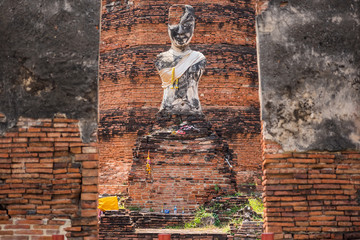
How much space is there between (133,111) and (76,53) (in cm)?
1057

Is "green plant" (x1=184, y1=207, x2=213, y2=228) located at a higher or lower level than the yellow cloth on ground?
lower

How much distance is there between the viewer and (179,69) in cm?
1284

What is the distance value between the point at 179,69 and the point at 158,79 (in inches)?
155


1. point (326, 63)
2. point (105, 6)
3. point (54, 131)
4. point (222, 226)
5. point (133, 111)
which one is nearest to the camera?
point (54, 131)

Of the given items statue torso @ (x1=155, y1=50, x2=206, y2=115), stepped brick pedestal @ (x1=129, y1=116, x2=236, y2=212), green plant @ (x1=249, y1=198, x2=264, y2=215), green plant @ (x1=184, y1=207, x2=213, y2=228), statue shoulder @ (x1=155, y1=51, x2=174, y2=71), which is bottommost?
green plant @ (x1=184, y1=207, x2=213, y2=228)

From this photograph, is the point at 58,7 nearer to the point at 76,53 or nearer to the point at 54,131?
the point at 76,53

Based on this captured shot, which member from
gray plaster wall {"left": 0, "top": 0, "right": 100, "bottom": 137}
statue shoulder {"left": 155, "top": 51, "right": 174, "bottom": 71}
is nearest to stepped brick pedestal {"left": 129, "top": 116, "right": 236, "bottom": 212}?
statue shoulder {"left": 155, "top": 51, "right": 174, "bottom": 71}

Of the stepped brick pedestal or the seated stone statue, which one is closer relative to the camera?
the stepped brick pedestal

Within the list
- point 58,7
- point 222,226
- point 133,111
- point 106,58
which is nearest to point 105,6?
point 106,58

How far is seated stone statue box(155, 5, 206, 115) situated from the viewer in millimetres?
12766

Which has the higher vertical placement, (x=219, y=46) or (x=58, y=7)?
(x=219, y=46)

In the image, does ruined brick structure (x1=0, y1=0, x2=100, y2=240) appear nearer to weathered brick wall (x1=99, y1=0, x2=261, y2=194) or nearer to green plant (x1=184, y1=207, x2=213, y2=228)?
green plant (x1=184, y1=207, x2=213, y2=228)

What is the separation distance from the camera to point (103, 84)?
17422 mm

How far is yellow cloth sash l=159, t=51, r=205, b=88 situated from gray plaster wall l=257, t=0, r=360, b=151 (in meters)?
6.49
